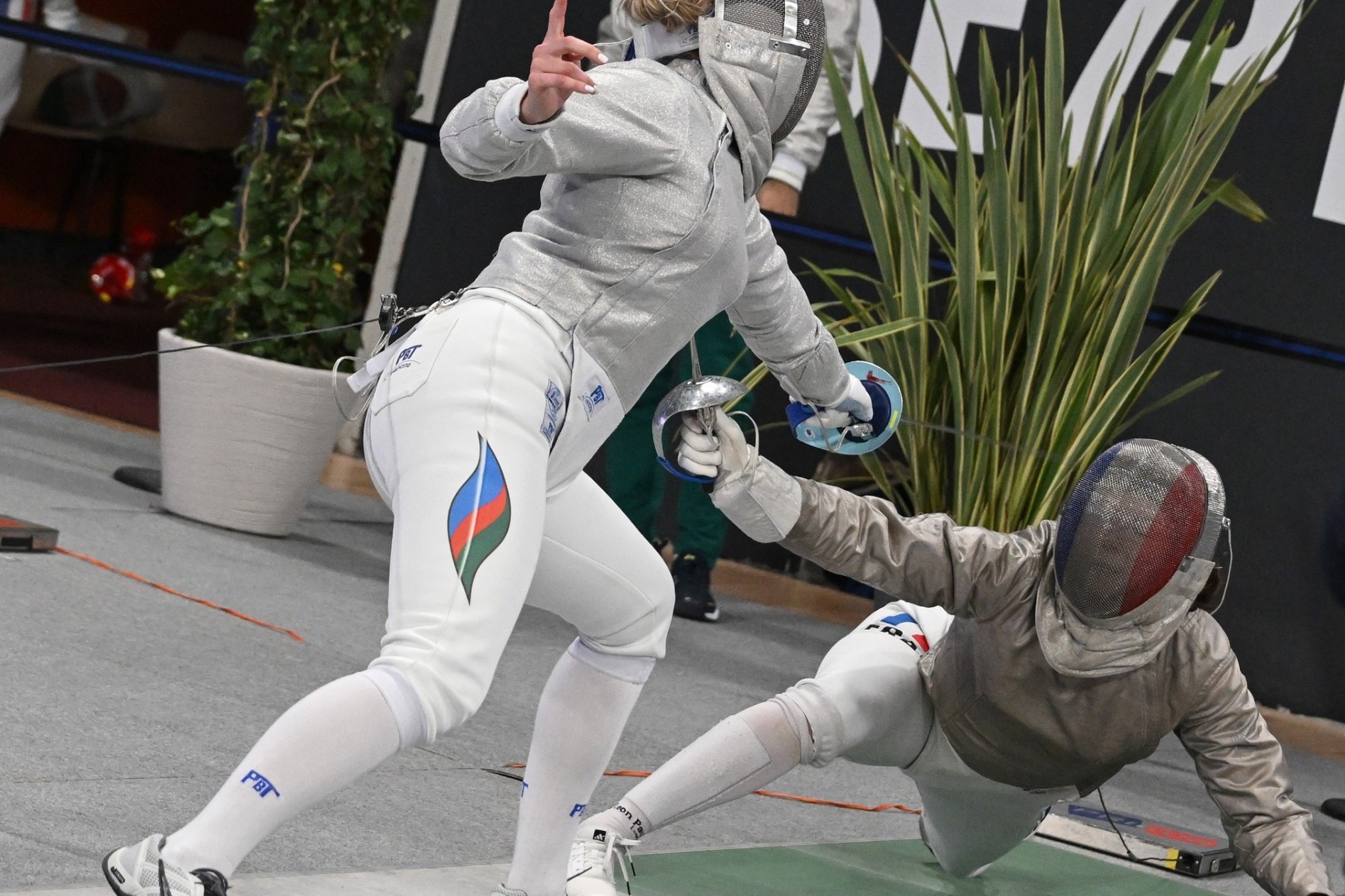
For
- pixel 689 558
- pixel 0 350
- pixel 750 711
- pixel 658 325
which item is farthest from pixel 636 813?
pixel 0 350

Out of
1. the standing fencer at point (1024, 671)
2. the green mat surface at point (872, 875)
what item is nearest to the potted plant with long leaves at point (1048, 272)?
the green mat surface at point (872, 875)

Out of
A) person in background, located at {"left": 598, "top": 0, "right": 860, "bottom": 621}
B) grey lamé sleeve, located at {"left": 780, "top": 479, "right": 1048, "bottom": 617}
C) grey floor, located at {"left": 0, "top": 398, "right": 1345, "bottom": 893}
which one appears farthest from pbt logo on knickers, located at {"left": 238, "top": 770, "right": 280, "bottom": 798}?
person in background, located at {"left": 598, "top": 0, "right": 860, "bottom": 621}

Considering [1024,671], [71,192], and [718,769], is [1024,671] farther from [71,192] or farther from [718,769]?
[71,192]

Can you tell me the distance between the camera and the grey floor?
1.89 meters

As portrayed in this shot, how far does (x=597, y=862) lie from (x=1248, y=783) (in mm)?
783

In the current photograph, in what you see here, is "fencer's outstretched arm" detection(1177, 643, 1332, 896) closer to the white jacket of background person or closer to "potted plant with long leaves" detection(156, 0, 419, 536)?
the white jacket of background person

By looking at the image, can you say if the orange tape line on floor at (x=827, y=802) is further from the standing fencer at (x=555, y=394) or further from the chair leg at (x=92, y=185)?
the chair leg at (x=92, y=185)

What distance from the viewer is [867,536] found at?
6.29 ft

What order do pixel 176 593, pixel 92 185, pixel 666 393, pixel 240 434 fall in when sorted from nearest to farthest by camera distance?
pixel 176 593 → pixel 240 434 → pixel 666 393 → pixel 92 185

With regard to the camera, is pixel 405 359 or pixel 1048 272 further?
pixel 1048 272

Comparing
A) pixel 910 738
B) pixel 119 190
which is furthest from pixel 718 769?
pixel 119 190

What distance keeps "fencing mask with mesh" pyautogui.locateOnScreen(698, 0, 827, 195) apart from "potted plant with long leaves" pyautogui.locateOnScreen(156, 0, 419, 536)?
2048 millimetres

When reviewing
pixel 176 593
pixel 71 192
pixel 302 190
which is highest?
pixel 302 190

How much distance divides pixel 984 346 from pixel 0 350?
139 inches
